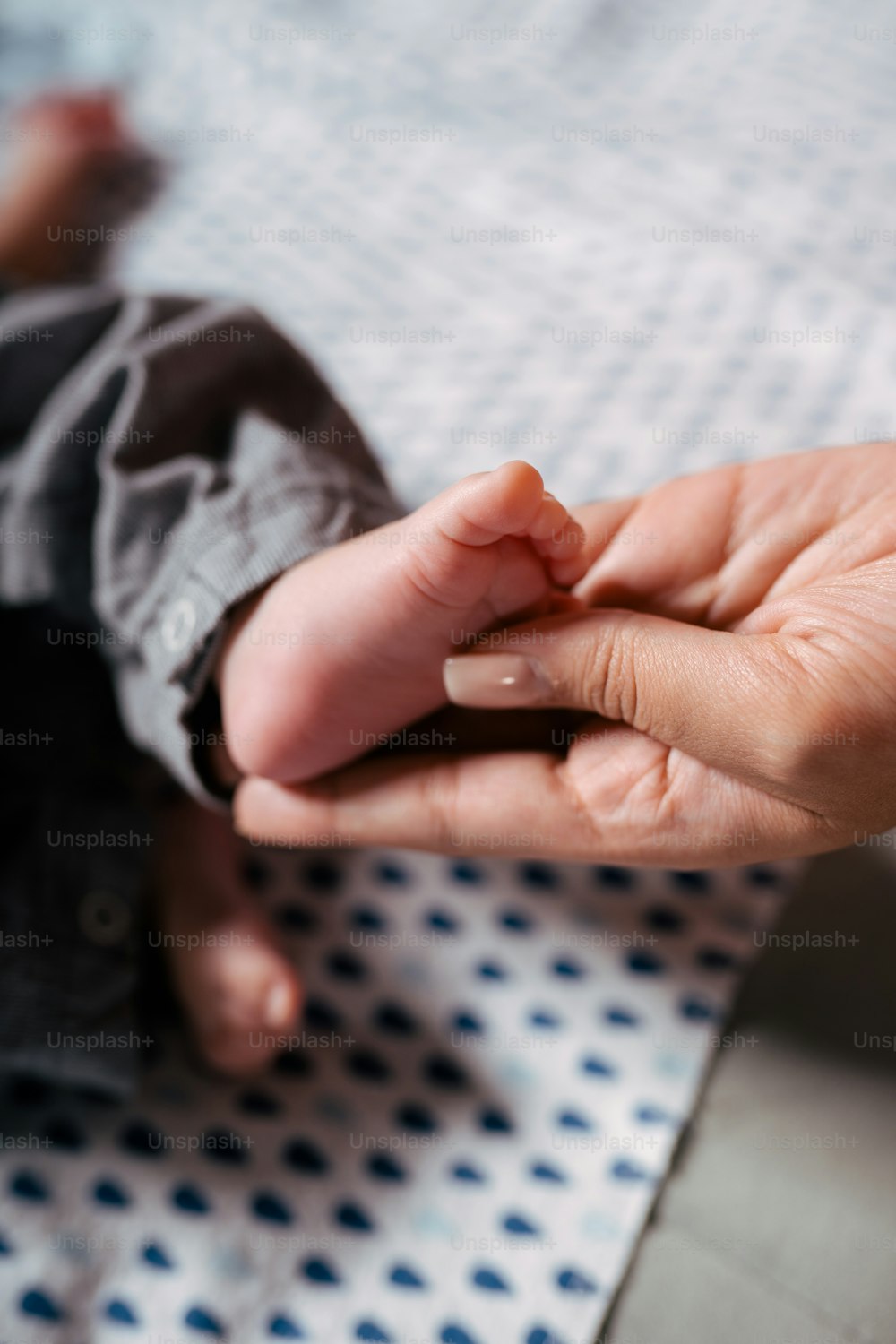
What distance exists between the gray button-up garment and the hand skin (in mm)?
132

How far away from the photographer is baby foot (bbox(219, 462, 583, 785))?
0.47 m

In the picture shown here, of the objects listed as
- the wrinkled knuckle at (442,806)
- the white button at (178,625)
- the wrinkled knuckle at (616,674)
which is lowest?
the wrinkled knuckle at (442,806)

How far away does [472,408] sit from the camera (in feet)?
3.30

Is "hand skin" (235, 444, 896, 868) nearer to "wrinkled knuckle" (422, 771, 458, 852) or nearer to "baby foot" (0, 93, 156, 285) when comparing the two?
"wrinkled knuckle" (422, 771, 458, 852)

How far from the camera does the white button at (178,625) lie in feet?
1.98

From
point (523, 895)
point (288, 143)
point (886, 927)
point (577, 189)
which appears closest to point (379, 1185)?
point (523, 895)

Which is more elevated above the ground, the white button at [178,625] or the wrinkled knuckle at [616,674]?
the wrinkled knuckle at [616,674]

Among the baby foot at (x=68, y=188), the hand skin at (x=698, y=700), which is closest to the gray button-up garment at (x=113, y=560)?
the hand skin at (x=698, y=700)

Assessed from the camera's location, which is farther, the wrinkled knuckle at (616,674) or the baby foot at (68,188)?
the baby foot at (68,188)

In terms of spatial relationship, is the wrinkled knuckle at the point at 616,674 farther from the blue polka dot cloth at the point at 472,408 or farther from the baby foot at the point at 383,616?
the blue polka dot cloth at the point at 472,408

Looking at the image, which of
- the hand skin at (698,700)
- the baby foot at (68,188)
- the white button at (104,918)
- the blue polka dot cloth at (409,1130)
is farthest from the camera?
the baby foot at (68,188)

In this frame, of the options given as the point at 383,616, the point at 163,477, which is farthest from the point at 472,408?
the point at 383,616

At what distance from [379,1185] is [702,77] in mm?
1378

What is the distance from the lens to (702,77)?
53.2 inches
